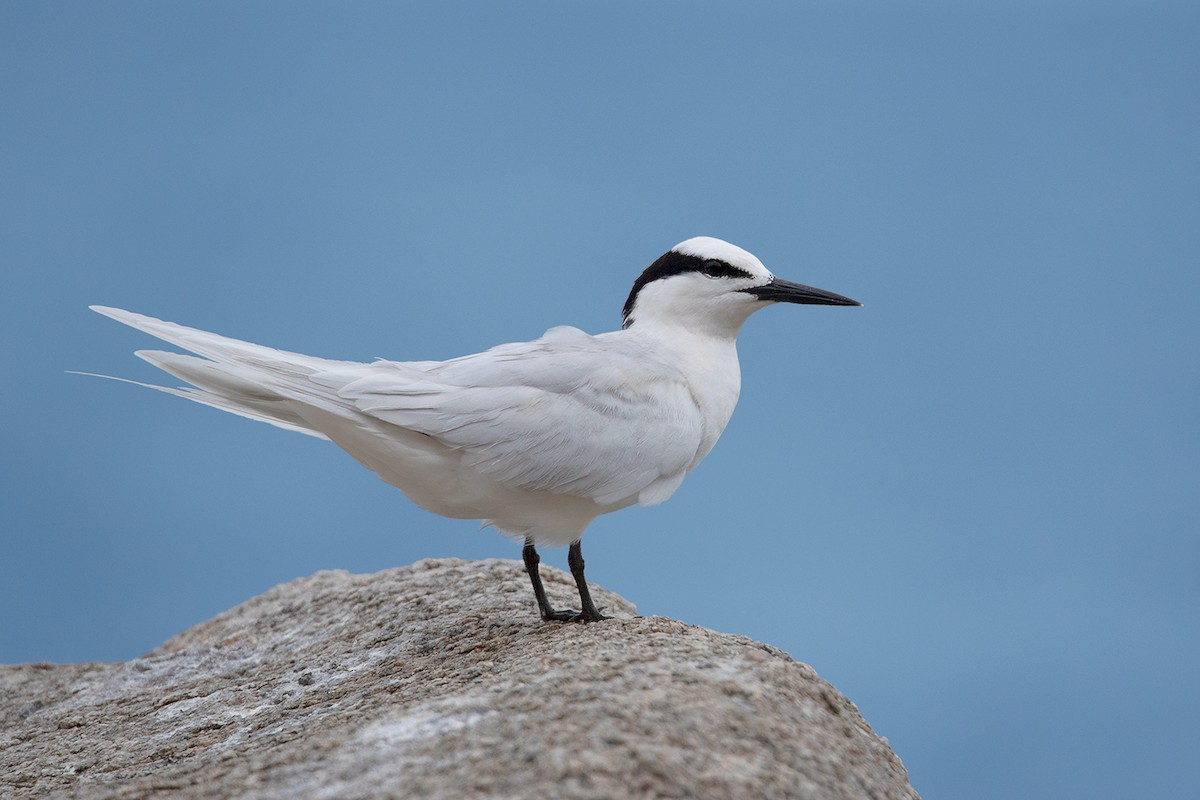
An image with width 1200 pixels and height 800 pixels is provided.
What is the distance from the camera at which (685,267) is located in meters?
5.90

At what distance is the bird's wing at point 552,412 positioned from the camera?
490cm

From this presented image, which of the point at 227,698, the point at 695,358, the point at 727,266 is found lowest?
the point at 227,698

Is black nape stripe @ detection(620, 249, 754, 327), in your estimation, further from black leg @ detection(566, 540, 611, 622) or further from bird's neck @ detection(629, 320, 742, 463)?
black leg @ detection(566, 540, 611, 622)

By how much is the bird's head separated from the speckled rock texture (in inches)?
64.1

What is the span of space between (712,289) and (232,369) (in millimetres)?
2378

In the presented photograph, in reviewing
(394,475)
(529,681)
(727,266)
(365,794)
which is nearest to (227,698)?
(394,475)

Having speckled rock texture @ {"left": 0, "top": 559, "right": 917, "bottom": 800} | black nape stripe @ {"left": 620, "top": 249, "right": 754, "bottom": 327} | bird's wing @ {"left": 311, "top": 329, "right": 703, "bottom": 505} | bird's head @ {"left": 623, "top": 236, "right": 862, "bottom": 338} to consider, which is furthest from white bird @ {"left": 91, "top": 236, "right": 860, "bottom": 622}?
speckled rock texture @ {"left": 0, "top": 559, "right": 917, "bottom": 800}

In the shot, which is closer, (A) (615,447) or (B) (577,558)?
(A) (615,447)

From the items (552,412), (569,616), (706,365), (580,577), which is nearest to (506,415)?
(552,412)

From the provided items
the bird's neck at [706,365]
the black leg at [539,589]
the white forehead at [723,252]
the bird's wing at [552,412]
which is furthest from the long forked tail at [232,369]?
the white forehead at [723,252]

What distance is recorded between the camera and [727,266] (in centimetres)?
583

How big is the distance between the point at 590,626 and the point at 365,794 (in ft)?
6.23

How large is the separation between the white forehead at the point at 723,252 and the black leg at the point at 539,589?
1.68 metres

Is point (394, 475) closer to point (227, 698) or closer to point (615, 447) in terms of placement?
point (615, 447)
